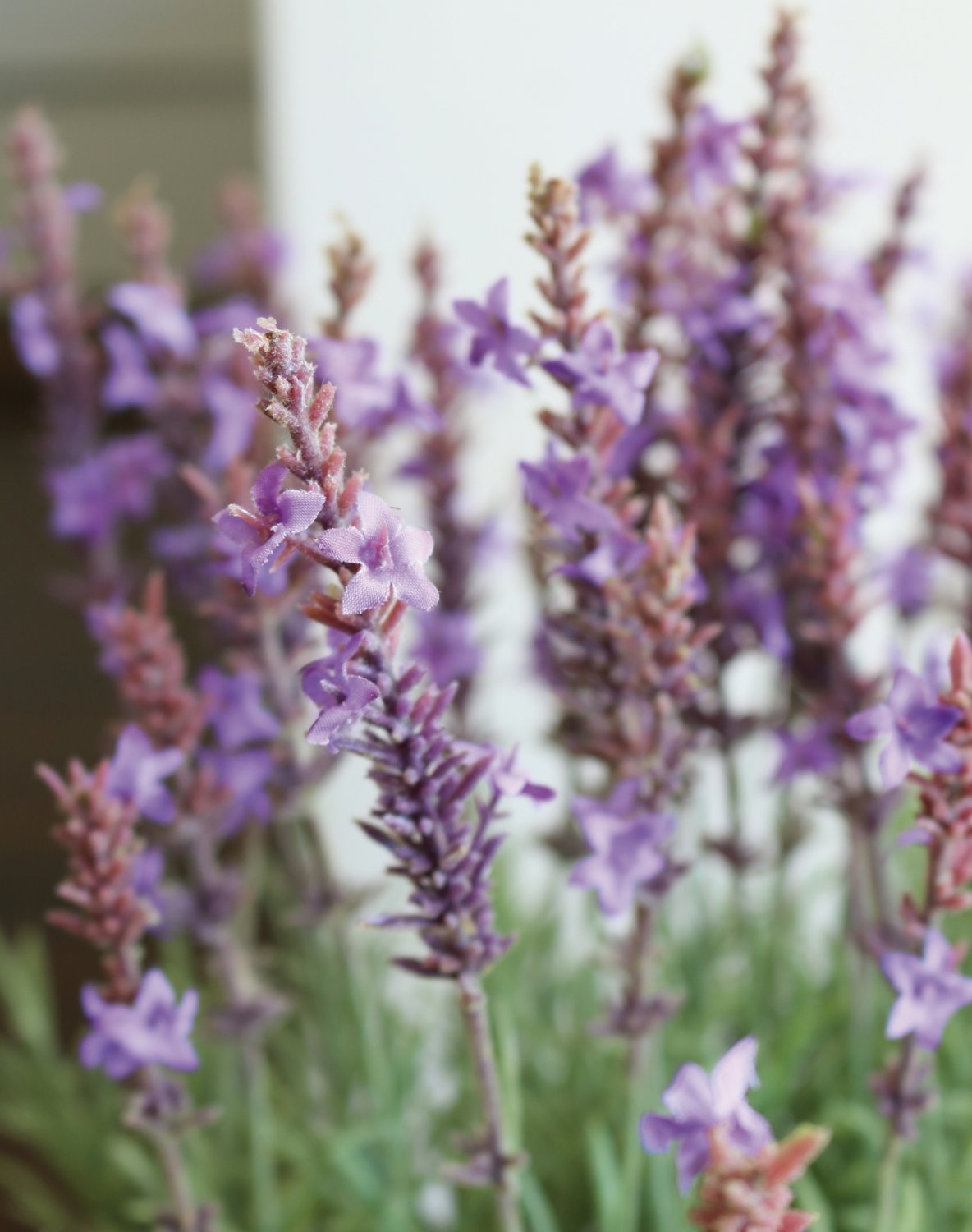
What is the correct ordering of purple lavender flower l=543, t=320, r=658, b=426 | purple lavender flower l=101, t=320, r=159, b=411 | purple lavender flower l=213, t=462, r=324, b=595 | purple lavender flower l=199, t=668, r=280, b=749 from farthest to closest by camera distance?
1. purple lavender flower l=101, t=320, r=159, b=411
2. purple lavender flower l=199, t=668, r=280, b=749
3. purple lavender flower l=543, t=320, r=658, b=426
4. purple lavender flower l=213, t=462, r=324, b=595

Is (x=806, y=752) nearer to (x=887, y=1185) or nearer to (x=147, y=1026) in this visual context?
(x=887, y=1185)

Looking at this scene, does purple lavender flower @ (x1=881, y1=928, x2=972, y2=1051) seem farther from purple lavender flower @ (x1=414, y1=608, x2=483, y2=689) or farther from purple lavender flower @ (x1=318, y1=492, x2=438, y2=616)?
purple lavender flower @ (x1=414, y1=608, x2=483, y2=689)

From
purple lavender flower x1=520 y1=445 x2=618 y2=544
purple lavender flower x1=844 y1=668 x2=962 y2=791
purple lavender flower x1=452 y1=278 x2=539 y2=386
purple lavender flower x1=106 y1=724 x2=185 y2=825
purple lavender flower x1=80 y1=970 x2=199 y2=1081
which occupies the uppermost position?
purple lavender flower x1=452 y1=278 x2=539 y2=386

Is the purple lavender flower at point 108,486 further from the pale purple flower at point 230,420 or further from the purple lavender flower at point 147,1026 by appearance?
the purple lavender flower at point 147,1026

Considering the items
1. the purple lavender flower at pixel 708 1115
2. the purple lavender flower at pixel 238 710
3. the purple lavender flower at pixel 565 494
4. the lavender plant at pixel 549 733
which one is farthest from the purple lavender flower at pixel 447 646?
the purple lavender flower at pixel 708 1115

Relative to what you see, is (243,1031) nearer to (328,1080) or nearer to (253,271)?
(328,1080)

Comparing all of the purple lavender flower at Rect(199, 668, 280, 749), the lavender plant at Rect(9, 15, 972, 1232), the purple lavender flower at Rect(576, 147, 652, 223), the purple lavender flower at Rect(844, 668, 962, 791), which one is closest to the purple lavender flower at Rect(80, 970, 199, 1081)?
the lavender plant at Rect(9, 15, 972, 1232)

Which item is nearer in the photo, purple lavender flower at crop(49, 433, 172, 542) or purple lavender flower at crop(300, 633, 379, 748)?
purple lavender flower at crop(300, 633, 379, 748)
